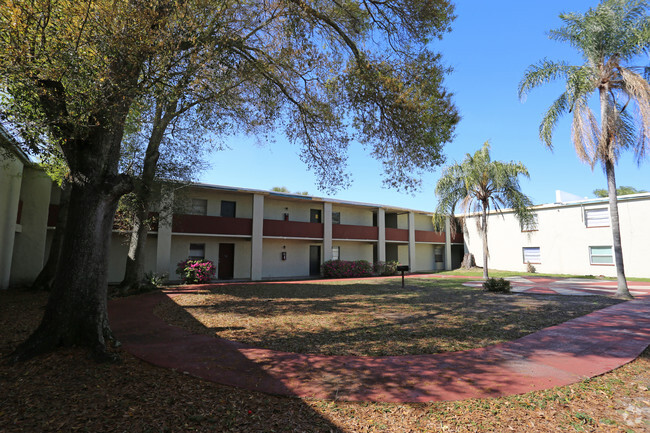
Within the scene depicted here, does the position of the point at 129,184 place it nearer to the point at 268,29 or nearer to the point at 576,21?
the point at 268,29

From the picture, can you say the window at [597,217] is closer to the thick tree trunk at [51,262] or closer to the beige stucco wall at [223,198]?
the beige stucco wall at [223,198]

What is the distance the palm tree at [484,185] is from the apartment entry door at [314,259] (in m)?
9.66

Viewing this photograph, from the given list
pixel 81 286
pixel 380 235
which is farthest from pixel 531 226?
pixel 81 286

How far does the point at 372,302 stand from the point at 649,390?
24.8ft

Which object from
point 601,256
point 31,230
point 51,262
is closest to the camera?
point 51,262

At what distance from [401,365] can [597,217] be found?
24.6 meters

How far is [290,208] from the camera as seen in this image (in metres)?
22.4

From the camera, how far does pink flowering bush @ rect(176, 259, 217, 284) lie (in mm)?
16844

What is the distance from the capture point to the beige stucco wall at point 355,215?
2488 centimetres

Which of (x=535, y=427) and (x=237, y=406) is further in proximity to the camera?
(x=237, y=406)

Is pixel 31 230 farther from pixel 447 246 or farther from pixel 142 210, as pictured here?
pixel 447 246

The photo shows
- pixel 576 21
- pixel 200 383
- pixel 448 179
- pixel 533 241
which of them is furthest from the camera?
pixel 533 241

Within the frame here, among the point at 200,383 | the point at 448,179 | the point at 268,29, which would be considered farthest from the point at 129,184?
the point at 448,179

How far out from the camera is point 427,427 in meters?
3.03
